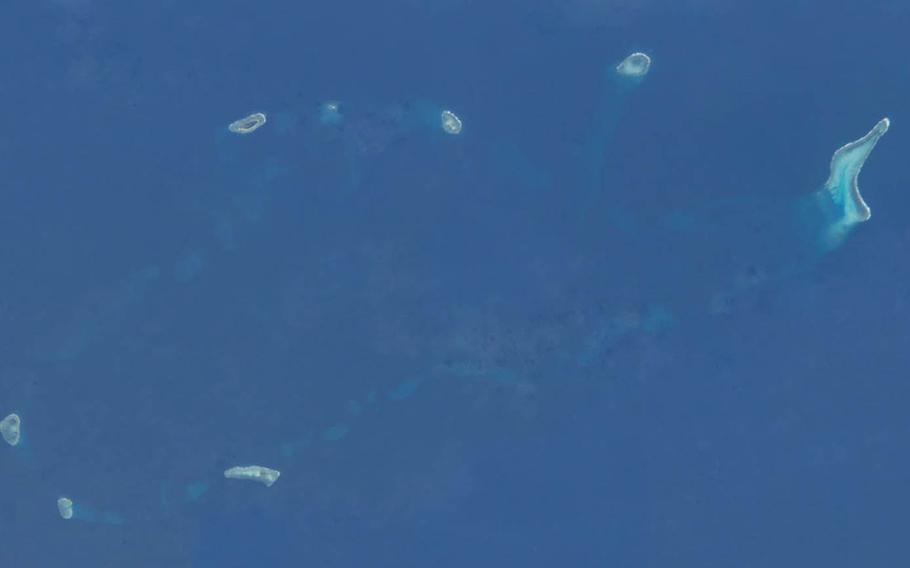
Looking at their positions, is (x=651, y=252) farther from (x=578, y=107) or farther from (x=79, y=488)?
(x=79, y=488)

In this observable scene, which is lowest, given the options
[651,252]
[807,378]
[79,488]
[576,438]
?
[79,488]

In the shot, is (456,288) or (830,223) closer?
(830,223)

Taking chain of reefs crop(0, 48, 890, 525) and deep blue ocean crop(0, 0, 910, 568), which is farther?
chain of reefs crop(0, 48, 890, 525)

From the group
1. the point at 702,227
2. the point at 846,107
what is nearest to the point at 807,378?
the point at 702,227

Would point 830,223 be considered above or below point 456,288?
above

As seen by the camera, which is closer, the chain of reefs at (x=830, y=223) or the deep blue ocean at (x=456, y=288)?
the deep blue ocean at (x=456, y=288)

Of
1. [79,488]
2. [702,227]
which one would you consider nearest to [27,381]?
[79,488]

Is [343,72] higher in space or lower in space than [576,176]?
higher
